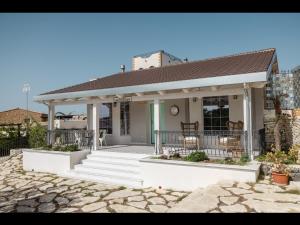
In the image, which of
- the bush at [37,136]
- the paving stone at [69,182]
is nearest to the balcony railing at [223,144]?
the paving stone at [69,182]

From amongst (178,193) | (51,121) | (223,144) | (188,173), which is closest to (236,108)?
(223,144)

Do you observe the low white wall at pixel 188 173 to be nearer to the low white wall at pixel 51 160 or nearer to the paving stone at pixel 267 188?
the paving stone at pixel 267 188

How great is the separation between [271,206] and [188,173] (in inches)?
116

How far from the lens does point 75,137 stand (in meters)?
12.7

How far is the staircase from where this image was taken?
845 cm

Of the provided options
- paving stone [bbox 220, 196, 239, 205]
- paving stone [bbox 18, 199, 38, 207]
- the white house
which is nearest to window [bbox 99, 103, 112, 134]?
the white house

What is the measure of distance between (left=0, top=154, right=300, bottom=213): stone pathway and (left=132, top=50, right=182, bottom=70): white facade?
52.3 ft

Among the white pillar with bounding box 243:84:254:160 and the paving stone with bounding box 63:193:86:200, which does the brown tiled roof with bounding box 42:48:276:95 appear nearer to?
the white pillar with bounding box 243:84:254:160

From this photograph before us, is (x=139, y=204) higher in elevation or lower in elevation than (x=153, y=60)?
lower

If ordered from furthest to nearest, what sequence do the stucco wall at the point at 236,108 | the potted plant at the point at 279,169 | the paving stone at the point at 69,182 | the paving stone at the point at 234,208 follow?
1. the stucco wall at the point at 236,108
2. the paving stone at the point at 69,182
3. the potted plant at the point at 279,169
4. the paving stone at the point at 234,208

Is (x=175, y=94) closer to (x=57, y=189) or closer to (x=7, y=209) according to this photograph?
(x=57, y=189)

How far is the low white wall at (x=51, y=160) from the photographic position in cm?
1027

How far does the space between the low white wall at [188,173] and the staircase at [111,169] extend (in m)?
0.54
